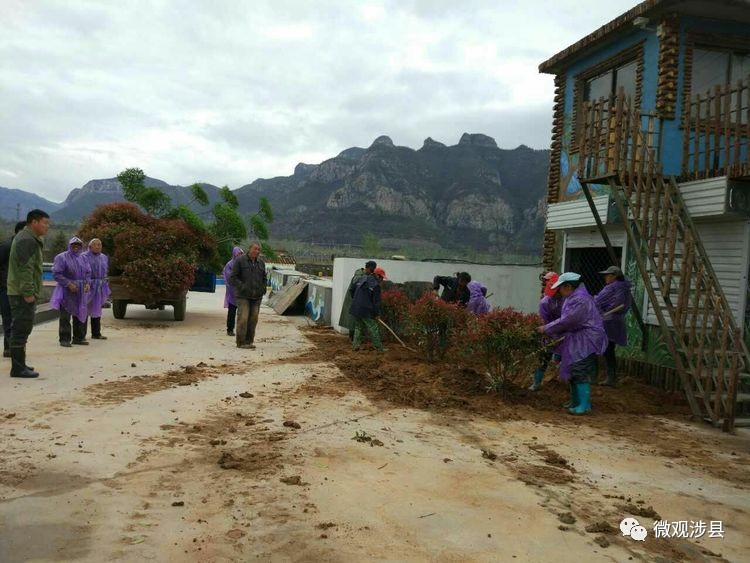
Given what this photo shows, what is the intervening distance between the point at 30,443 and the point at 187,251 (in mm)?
8350

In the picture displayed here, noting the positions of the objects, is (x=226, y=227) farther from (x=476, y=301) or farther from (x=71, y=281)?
(x=476, y=301)

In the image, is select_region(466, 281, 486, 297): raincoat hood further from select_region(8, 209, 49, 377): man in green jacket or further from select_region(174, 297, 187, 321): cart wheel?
select_region(174, 297, 187, 321): cart wheel

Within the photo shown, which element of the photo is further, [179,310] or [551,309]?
[179,310]

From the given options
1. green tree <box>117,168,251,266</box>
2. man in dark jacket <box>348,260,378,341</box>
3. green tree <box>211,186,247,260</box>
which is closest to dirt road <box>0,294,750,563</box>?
man in dark jacket <box>348,260,378,341</box>

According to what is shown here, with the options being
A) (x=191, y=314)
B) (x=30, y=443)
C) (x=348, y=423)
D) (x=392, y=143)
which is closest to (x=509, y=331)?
(x=348, y=423)

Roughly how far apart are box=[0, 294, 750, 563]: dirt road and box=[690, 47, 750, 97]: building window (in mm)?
5265

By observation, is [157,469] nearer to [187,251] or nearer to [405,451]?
[405,451]

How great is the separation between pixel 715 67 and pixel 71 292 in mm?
10138

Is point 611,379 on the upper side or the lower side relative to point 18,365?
lower

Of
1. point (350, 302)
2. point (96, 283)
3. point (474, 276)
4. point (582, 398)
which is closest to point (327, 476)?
point (582, 398)

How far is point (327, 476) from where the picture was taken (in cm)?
406

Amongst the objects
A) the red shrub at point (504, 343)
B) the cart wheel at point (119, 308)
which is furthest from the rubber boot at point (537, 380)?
the cart wheel at point (119, 308)

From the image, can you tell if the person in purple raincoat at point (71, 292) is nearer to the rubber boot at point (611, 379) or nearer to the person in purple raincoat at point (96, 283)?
the person in purple raincoat at point (96, 283)

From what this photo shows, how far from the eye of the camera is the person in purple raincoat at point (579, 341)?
256 inches
